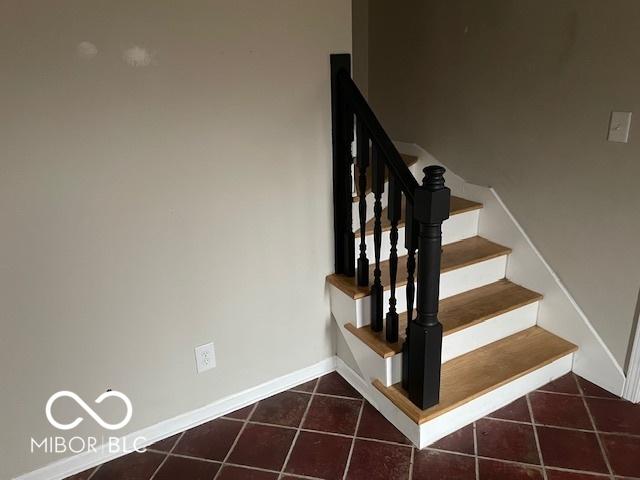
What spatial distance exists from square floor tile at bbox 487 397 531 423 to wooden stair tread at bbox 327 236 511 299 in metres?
0.67

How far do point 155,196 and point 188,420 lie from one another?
100 cm

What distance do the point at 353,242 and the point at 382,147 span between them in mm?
518

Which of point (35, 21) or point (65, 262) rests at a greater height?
point (35, 21)

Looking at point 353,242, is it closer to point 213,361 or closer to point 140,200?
point 213,361

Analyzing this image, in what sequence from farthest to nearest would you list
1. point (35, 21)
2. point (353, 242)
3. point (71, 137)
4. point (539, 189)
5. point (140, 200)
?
point (539, 189) < point (353, 242) < point (140, 200) < point (71, 137) < point (35, 21)

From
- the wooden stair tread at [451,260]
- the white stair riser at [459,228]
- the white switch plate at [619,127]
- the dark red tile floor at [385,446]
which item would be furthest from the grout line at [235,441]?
the white switch plate at [619,127]

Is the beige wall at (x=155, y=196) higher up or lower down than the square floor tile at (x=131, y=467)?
higher up

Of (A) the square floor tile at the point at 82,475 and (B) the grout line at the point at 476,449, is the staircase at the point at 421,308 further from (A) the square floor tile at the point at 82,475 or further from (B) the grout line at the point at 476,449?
(A) the square floor tile at the point at 82,475

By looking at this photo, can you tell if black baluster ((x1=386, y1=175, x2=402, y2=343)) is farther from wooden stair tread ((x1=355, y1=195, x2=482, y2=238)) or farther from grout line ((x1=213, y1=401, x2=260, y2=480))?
grout line ((x1=213, y1=401, x2=260, y2=480))

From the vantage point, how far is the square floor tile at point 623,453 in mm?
1846

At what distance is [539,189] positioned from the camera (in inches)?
95.8

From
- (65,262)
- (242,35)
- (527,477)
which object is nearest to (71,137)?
(65,262)

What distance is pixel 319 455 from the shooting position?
6.44ft

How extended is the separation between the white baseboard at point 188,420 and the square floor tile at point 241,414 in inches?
0.7
